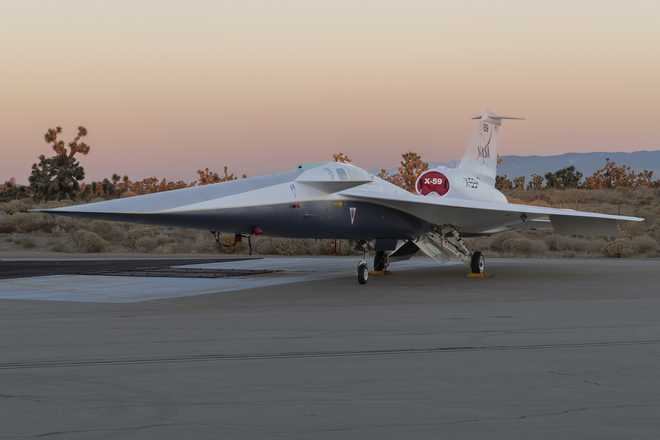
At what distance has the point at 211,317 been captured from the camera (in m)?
12.7

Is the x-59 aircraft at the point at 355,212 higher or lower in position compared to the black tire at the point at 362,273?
higher

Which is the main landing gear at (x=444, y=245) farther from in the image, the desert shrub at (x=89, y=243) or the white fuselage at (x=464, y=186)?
the desert shrub at (x=89, y=243)

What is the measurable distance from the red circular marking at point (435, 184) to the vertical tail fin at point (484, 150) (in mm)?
2010

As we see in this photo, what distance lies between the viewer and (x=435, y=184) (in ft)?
78.4

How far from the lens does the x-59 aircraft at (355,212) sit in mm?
17047

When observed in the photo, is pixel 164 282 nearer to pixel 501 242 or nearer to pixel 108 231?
pixel 501 242

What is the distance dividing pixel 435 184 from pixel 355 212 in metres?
4.74

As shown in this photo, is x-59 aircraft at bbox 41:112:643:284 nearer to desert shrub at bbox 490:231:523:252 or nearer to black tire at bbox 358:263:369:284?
black tire at bbox 358:263:369:284

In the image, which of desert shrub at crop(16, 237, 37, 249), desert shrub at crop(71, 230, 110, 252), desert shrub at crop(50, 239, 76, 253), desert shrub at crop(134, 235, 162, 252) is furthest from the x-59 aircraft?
desert shrub at crop(16, 237, 37, 249)

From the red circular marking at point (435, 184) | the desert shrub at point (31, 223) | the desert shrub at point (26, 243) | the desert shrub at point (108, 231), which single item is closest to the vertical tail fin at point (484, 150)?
the red circular marking at point (435, 184)

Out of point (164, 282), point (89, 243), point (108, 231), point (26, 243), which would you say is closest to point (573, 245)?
point (89, 243)

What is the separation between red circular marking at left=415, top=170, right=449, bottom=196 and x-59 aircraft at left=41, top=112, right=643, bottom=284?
25mm

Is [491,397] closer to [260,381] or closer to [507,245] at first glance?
[260,381]

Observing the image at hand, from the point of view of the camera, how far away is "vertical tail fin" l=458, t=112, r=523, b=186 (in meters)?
26.1
